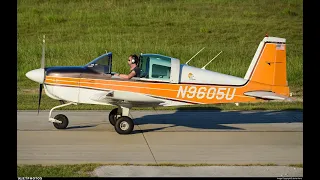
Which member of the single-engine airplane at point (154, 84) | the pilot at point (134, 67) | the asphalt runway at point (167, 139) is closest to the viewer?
the asphalt runway at point (167, 139)

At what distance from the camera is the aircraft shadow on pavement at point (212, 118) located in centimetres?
1647

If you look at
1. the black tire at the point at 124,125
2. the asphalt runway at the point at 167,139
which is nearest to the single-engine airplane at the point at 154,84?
the black tire at the point at 124,125

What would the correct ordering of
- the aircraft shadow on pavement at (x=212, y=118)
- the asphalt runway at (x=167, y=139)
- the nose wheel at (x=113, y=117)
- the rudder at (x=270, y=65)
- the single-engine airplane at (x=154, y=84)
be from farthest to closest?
the aircraft shadow on pavement at (x=212, y=118)
the nose wheel at (x=113, y=117)
the rudder at (x=270, y=65)
the single-engine airplane at (x=154, y=84)
the asphalt runway at (x=167, y=139)

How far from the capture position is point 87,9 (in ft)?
124

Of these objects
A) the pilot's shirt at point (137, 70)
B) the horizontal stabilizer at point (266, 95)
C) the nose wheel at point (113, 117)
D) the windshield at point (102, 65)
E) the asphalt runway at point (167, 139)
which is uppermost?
the windshield at point (102, 65)

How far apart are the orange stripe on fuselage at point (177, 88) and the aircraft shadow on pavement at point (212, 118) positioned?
3.89 feet

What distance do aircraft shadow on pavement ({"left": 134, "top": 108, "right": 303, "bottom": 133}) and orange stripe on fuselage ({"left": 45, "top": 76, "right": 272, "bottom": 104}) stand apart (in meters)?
1.19

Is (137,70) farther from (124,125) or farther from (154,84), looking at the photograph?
(124,125)

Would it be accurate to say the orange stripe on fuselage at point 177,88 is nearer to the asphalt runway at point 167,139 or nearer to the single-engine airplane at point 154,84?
the single-engine airplane at point 154,84

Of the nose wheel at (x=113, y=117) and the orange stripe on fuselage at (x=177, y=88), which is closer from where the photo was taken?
the orange stripe on fuselage at (x=177, y=88)

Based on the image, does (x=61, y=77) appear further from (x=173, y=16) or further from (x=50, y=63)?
(x=173, y=16)

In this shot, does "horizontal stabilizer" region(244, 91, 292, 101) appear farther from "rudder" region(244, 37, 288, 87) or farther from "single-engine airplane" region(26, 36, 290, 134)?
"rudder" region(244, 37, 288, 87)

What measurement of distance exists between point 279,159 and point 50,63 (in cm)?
1601

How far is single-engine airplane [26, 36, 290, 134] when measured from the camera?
48.0 feet
